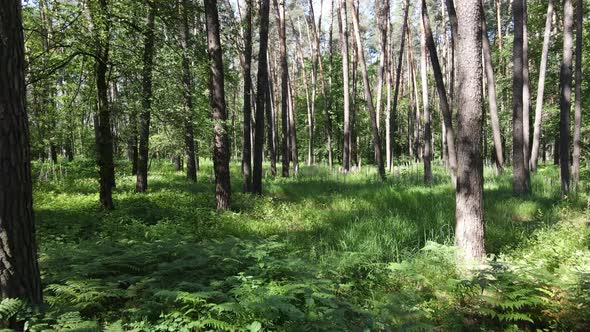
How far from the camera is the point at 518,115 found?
1038cm

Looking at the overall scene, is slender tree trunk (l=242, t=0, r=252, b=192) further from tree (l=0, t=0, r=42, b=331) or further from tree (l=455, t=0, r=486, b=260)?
tree (l=0, t=0, r=42, b=331)

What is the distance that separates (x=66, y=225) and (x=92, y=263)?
11.5 feet

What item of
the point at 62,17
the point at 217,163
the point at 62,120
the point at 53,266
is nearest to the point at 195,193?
the point at 217,163

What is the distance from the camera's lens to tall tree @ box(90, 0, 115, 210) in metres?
7.49

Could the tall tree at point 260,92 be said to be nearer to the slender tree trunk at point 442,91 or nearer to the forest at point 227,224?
the forest at point 227,224

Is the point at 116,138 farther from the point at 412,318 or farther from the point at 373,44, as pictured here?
the point at 373,44

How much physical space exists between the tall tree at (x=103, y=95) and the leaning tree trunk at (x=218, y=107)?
2.43 metres

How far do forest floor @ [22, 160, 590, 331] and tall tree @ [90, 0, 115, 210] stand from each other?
761mm

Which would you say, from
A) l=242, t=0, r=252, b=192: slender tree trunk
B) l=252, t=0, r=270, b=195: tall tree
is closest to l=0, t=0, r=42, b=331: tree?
l=252, t=0, r=270, b=195: tall tree

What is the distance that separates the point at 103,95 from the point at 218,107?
8.88 feet

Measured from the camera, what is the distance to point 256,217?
909 centimetres

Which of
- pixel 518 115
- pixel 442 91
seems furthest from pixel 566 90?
pixel 442 91

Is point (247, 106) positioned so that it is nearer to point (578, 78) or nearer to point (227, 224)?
point (227, 224)

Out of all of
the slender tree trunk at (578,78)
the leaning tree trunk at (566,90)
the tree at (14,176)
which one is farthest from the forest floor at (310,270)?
the slender tree trunk at (578,78)
